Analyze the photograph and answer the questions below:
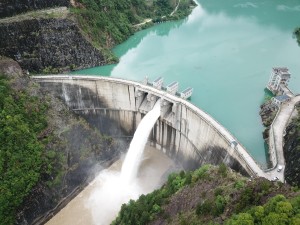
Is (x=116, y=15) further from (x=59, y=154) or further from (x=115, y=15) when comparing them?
(x=59, y=154)

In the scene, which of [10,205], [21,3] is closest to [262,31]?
[21,3]

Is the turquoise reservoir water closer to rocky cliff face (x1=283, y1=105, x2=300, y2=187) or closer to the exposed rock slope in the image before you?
the exposed rock slope

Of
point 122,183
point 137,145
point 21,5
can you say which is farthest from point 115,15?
point 122,183

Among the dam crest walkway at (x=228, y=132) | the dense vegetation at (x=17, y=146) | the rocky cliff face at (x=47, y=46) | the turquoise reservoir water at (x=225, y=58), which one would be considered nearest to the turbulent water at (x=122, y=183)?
the dam crest walkway at (x=228, y=132)

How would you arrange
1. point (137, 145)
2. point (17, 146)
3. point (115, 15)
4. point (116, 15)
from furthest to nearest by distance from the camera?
point (116, 15), point (115, 15), point (137, 145), point (17, 146)

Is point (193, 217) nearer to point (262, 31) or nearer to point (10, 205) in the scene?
point (10, 205)

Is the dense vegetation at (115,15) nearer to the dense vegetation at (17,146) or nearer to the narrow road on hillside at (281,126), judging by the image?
the dense vegetation at (17,146)

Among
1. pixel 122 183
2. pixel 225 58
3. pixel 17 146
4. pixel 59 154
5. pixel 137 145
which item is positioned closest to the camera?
pixel 17 146

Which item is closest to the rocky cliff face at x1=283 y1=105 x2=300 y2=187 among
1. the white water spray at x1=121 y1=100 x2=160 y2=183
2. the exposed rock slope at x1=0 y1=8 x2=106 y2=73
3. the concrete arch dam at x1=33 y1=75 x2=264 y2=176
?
the concrete arch dam at x1=33 y1=75 x2=264 y2=176
